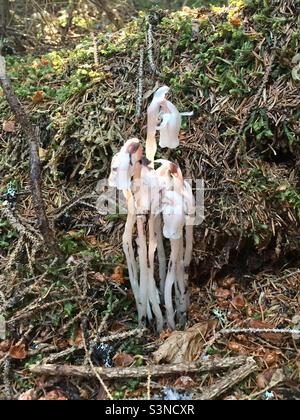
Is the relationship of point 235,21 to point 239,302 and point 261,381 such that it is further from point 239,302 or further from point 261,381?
point 261,381

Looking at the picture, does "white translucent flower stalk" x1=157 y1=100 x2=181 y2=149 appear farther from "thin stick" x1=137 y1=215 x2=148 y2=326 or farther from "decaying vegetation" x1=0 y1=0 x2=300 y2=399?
"decaying vegetation" x1=0 y1=0 x2=300 y2=399

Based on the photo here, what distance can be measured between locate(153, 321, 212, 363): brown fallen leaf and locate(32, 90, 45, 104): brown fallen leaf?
5.65ft

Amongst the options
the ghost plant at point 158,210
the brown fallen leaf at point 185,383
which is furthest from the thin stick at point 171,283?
the brown fallen leaf at point 185,383

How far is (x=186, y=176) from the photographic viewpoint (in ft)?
8.87

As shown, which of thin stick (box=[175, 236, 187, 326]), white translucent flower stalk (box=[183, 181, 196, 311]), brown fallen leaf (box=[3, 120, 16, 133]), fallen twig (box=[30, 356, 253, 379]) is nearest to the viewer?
fallen twig (box=[30, 356, 253, 379])

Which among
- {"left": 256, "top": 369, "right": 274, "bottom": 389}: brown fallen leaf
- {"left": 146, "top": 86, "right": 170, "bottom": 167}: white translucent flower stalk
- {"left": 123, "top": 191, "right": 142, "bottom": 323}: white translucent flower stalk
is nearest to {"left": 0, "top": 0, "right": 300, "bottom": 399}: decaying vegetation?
{"left": 256, "top": 369, "right": 274, "bottom": 389}: brown fallen leaf

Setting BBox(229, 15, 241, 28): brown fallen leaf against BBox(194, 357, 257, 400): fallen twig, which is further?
BBox(229, 15, 241, 28): brown fallen leaf

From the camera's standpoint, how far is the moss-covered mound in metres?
2.60

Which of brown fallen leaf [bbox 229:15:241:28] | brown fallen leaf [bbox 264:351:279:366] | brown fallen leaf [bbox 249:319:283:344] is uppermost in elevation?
brown fallen leaf [bbox 229:15:241:28]

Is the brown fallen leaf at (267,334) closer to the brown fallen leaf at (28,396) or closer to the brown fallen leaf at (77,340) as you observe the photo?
the brown fallen leaf at (77,340)

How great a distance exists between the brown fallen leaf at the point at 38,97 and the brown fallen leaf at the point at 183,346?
5.65 feet

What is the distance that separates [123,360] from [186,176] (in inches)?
40.5

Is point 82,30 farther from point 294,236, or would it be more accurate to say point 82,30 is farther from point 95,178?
point 294,236

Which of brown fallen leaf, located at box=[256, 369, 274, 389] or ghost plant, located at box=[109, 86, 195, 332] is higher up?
ghost plant, located at box=[109, 86, 195, 332]
